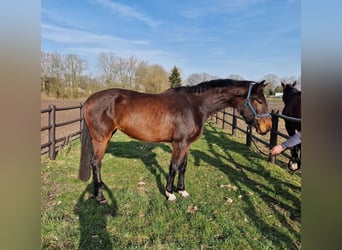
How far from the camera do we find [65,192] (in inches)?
121

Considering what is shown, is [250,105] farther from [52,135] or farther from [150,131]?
[52,135]

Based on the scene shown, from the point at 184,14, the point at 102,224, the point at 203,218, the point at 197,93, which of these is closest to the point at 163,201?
the point at 203,218

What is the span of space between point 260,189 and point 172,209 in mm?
1349

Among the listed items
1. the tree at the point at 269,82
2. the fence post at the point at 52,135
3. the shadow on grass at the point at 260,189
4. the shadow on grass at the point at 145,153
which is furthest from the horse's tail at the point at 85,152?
the tree at the point at 269,82

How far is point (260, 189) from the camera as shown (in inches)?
128

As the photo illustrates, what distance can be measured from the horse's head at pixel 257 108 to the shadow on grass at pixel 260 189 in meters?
0.80

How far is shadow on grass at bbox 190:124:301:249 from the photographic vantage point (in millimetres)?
2217

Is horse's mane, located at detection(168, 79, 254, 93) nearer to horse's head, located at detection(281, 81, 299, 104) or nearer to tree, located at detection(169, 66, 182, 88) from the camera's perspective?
horse's head, located at detection(281, 81, 299, 104)

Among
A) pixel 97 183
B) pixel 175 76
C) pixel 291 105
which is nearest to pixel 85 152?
pixel 97 183

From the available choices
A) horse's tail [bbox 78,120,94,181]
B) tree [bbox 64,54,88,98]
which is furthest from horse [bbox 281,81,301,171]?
tree [bbox 64,54,88,98]

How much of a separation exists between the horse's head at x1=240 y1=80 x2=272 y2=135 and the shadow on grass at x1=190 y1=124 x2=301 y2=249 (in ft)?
2.63

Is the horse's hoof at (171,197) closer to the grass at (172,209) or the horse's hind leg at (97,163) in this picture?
the grass at (172,209)
